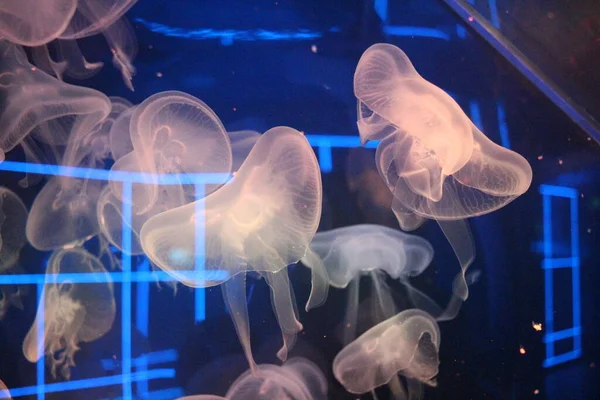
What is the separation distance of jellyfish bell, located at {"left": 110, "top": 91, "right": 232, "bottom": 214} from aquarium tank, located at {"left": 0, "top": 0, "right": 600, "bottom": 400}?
0.04ft

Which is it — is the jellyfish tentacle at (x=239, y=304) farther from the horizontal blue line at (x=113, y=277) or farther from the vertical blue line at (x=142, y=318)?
the vertical blue line at (x=142, y=318)

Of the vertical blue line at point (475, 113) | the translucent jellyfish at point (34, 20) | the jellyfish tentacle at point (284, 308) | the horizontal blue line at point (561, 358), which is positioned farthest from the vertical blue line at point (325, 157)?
the horizontal blue line at point (561, 358)

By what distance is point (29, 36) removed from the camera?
7.93ft

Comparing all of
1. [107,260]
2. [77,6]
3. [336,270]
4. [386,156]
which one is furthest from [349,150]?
[77,6]

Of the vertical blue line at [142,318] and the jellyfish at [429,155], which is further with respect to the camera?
the vertical blue line at [142,318]

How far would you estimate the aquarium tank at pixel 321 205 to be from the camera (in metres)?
2.46

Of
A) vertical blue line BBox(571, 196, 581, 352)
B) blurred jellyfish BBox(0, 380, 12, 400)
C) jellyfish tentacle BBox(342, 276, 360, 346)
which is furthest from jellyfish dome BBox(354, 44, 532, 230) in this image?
blurred jellyfish BBox(0, 380, 12, 400)

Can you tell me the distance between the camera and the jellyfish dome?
2.38 meters

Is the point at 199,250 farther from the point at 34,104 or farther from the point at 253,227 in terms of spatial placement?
the point at 34,104

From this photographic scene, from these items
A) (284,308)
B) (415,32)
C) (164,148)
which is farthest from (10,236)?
(415,32)

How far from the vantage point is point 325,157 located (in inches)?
101

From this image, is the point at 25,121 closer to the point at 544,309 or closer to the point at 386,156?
the point at 386,156

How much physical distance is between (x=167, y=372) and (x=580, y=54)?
117 inches

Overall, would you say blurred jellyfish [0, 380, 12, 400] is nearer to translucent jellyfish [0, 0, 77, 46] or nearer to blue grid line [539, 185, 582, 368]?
translucent jellyfish [0, 0, 77, 46]
